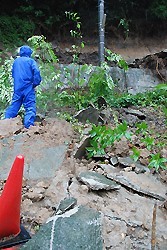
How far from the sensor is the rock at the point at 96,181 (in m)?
3.73

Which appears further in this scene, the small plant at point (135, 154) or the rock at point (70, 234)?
the small plant at point (135, 154)

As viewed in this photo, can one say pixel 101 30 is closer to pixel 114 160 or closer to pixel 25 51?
pixel 25 51

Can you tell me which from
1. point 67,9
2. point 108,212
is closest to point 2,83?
point 108,212

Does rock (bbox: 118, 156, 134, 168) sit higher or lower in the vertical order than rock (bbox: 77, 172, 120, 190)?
lower

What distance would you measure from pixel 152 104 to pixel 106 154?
495 cm

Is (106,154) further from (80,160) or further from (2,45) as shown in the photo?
(2,45)

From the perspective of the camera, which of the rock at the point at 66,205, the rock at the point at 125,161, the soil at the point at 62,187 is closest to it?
the rock at the point at 66,205

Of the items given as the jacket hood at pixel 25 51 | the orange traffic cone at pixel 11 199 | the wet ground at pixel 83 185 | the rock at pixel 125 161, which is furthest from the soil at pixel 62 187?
the jacket hood at pixel 25 51

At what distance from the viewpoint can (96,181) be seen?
12.5 ft

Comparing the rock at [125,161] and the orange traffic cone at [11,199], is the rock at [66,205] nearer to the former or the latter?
the orange traffic cone at [11,199]

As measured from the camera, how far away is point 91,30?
14.5 metres

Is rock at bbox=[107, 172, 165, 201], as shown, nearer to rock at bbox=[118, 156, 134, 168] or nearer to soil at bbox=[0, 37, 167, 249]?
soil at bbox=[0, 37, 167, 249]

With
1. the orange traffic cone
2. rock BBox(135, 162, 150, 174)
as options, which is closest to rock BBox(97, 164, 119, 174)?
rock BBox(135, 162, 150, 174)

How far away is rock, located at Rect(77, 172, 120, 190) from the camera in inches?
147
